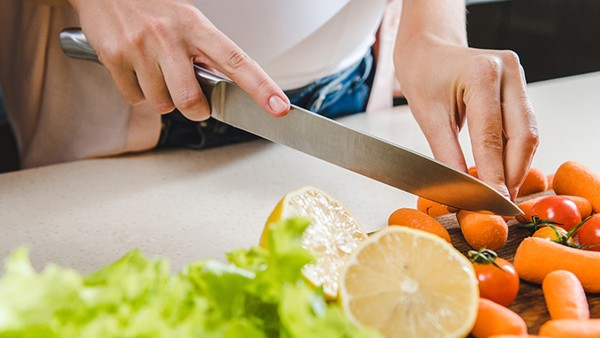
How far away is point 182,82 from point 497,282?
0.54 meters

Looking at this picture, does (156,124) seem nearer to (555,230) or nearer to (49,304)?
(555,230)

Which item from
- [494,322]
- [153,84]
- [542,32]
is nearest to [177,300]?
[494,322]

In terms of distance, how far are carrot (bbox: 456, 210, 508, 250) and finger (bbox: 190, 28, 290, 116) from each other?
12.6 inches

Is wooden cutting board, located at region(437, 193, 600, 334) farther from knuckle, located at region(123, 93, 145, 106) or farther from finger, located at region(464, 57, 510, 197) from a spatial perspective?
knuckle, located at region(123, 93, 145, 106)

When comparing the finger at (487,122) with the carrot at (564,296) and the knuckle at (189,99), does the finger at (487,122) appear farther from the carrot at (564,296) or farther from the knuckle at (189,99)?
the knuckle at (189,99)

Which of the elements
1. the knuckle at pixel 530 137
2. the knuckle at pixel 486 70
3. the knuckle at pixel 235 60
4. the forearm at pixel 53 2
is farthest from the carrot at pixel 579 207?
the forearm at pixel 53 2

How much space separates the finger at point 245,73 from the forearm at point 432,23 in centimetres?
40

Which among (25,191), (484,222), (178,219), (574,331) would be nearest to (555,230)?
(484,222)

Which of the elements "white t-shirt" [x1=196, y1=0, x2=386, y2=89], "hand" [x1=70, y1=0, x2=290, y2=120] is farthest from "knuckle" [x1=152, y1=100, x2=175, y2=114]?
"white t-shirt" [x1=196, y1=0, x2=386, y2=89]

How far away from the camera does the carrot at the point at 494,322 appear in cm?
83

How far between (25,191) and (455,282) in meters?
0.89

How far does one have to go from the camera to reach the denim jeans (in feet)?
5.00

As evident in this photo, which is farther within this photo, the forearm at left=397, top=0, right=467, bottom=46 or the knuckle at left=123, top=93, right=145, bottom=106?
the forearm at left=397, top=0, right=467, bottom=46

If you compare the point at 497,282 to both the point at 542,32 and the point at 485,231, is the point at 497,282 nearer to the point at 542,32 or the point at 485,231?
the point at 485,231
